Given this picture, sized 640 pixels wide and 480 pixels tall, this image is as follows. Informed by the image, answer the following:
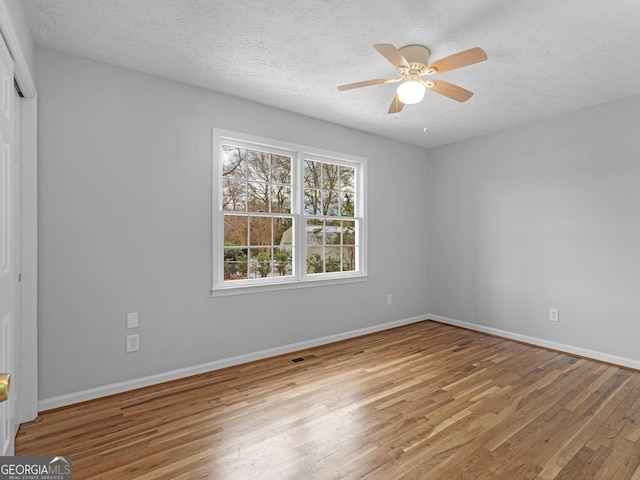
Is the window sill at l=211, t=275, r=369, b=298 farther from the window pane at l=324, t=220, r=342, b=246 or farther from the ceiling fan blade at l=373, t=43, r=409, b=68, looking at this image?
the ceiling fan blade at l=373, t=43, r=409, b=68

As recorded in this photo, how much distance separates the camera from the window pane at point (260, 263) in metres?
3.64

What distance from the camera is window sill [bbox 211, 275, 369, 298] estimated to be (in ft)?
11.0

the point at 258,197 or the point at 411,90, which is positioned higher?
the point at 411,90

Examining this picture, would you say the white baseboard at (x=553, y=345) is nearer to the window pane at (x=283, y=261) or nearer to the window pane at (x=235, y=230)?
the window pane at (x=283, y=261)

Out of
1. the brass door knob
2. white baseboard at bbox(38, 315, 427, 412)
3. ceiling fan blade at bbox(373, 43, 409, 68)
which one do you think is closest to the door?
white baseboard at bbox(38, 315, 427, 412)

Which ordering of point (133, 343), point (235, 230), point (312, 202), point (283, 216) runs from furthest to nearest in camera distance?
point (312, 202) < point (283, 216) < point (235, 230) < point (133, 343)

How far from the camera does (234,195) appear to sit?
11.6 ft

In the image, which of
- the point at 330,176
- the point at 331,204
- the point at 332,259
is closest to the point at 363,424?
the point at 332,259

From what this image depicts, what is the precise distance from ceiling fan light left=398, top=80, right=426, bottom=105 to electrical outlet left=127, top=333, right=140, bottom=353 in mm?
2870

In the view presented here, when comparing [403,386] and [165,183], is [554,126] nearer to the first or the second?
[403,386]

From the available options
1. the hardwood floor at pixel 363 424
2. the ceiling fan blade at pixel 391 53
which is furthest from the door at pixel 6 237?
the ceiling fan blade at pixel 391 53

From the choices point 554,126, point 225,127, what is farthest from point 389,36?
point 554,126

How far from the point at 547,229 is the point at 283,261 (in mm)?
3098

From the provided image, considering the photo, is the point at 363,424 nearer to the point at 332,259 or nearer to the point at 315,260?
the point at 315,260
